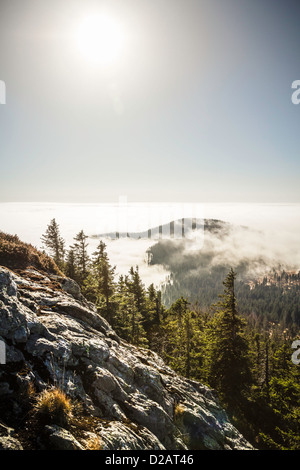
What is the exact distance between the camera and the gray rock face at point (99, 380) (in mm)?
6355

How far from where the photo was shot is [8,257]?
1410 cm

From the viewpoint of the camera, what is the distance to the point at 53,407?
515cm

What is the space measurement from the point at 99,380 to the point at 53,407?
8.91 ft

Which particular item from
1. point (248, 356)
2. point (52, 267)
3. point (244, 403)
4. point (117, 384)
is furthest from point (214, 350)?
point (52, 267)

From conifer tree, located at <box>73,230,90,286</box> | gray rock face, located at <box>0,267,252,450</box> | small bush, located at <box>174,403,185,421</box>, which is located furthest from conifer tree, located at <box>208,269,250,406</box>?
conifer tree, located at <box>73,230,90,286</box>

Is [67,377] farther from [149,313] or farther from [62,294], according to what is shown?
[149,313]

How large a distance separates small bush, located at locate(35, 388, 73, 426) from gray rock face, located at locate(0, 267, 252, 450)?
33cm

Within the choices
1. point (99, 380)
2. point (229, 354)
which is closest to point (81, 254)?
point (229, 354)

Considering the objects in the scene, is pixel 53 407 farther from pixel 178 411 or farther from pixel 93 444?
pixel 178 411

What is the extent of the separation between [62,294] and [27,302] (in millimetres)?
3346

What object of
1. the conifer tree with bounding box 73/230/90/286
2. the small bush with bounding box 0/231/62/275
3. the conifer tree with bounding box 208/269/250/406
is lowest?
the conifer tree with bounding box 208/269/250/406

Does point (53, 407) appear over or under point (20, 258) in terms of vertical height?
under

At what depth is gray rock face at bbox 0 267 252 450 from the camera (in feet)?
20.9

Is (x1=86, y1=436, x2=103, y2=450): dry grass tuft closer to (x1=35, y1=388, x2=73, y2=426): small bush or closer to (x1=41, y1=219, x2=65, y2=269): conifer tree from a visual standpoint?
(x1=35, y1=388, x2=73, y2=426): small bush
